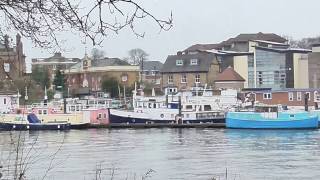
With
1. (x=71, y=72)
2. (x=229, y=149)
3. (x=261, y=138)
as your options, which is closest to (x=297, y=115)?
(x=261, y=138)

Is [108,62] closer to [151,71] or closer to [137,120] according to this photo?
[151,71]

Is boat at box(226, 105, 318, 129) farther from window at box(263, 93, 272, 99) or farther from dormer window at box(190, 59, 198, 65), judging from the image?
dormer window at box(190, 59, 198, 65)

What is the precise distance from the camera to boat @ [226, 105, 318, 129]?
5291 centimetres

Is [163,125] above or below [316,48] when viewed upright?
below

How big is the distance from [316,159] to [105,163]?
8681 millimetres

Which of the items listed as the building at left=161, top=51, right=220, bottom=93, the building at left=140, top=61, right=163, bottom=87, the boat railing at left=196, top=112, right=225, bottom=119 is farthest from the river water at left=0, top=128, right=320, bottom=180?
the building at left=140, top=61, right=163, bottom=87

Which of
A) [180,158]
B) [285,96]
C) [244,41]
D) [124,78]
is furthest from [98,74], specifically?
[180,158]

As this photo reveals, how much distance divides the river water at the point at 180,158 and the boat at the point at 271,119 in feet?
31.5

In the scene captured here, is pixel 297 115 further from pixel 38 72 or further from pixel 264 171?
pixel 38 72

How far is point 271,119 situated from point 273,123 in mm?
398

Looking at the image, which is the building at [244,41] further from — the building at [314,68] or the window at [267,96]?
the window at [267,96]

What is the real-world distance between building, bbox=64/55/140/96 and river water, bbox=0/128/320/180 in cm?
4448

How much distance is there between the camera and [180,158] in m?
28.8

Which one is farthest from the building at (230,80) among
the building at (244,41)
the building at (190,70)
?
the building at (244,41)
